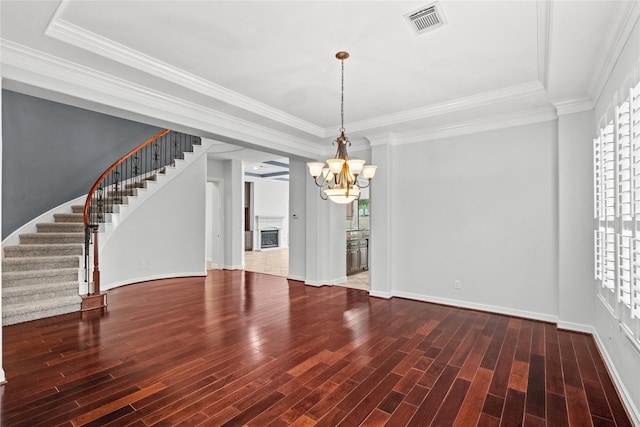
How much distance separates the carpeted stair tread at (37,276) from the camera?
182 inches

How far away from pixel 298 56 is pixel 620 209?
10.1 ft

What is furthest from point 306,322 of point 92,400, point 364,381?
point 92,400

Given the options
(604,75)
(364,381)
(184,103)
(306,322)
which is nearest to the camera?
(364,381)

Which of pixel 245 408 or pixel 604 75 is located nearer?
pixel 245 408

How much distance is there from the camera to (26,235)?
18.2 feet

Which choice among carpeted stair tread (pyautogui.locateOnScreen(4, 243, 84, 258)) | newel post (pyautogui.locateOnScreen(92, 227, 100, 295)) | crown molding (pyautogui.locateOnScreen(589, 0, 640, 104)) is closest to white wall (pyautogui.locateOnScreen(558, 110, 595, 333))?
crown molding (pyautogui.locateOnScreen(589, 0, 640, 104))

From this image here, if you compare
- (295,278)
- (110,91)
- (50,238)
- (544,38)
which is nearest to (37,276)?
(50,238)

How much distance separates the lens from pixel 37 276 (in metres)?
4.78

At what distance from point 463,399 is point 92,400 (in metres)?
2.79

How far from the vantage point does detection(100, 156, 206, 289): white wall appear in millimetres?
6356

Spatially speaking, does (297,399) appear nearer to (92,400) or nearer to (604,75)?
(92,400)

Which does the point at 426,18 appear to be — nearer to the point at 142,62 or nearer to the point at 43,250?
the point at 142,62

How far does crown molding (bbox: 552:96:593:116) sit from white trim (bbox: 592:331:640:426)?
2.60 metres

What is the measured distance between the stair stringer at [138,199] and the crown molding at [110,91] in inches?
121
